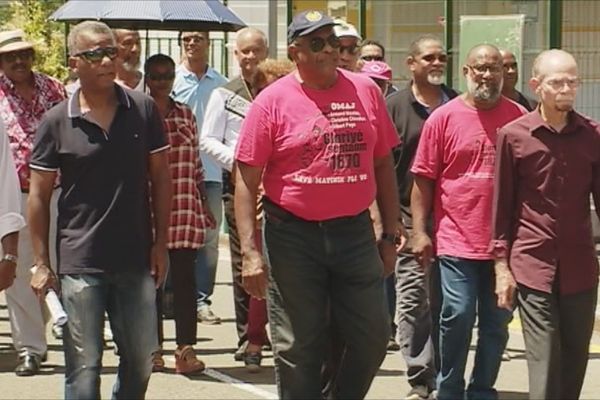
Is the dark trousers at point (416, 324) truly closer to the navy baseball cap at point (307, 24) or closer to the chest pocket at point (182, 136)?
the chest pocket at point (182, 136)

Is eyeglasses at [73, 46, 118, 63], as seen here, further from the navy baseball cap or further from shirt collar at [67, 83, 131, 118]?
the navy baseball cap

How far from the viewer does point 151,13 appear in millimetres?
12297

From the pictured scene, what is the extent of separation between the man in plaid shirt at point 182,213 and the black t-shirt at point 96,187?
2.53m

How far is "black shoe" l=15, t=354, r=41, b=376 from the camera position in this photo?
32.8 ft

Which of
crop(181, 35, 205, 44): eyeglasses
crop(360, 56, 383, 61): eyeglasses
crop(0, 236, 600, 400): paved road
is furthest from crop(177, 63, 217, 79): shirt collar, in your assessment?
crop(0, 236, 600, 400): paved road

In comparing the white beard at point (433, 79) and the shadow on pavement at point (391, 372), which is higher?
the white beard at point (433, 79)

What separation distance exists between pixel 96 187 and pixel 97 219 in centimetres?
14

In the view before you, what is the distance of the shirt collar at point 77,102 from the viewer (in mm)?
7316

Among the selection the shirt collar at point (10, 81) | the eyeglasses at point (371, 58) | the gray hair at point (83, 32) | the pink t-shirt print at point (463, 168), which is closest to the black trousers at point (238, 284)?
the shirt collar at point (10, 81)

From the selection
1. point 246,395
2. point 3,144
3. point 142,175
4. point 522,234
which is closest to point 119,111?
point 142,175

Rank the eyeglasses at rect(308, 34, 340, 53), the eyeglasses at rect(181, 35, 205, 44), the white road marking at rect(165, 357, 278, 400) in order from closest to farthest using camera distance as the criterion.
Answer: the eyeglasses at rect(308, 34, 340, 53) → the white road marking at rect(165, 357, 278, 400) → the eyeglasses at rect(181, 35, 205, 44)

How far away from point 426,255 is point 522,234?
113 cm

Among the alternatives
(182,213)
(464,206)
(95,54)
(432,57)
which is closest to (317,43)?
(95,54)

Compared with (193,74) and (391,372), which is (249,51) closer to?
(391,372)
